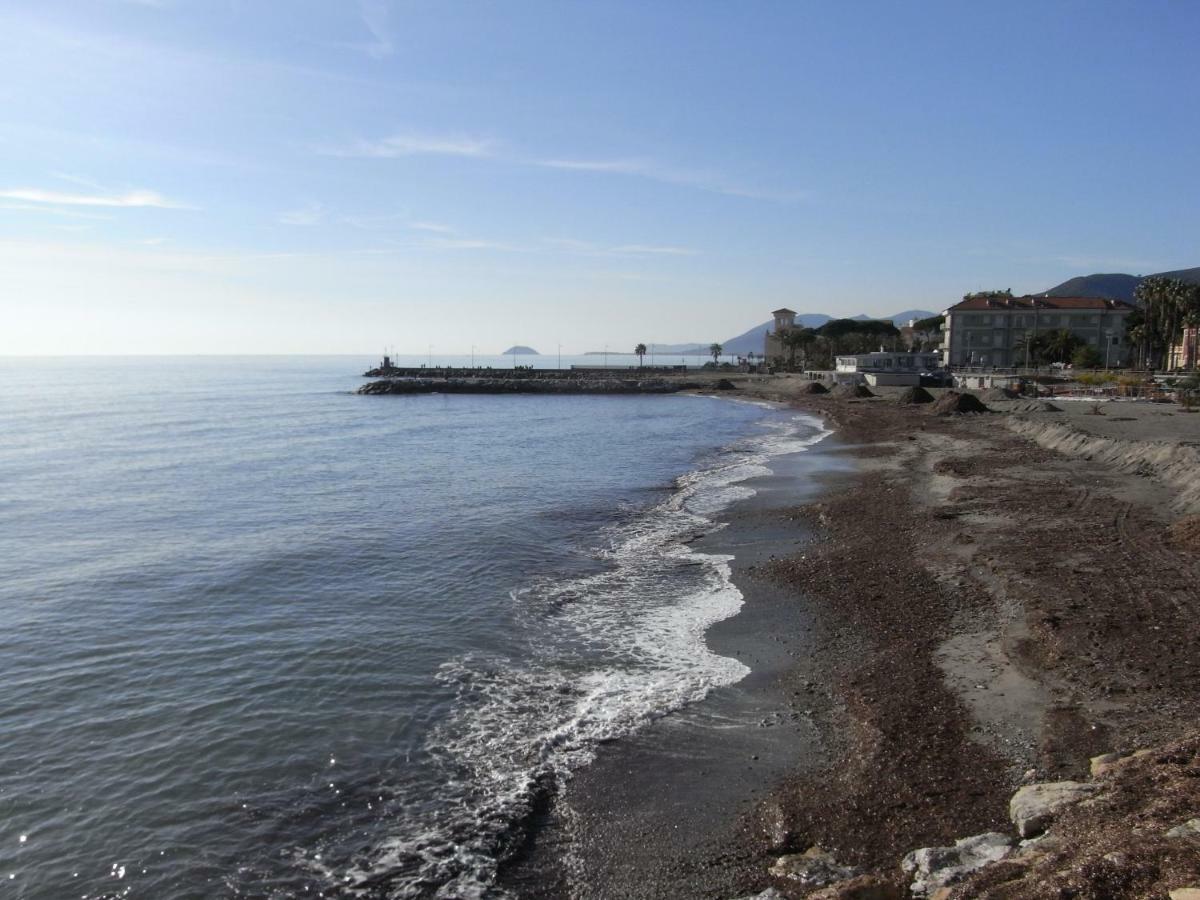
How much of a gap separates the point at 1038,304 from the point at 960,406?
207 feet

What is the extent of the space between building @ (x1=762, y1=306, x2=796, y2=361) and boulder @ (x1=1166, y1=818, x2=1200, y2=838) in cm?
14565

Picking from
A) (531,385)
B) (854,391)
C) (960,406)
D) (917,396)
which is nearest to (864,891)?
(960,406)

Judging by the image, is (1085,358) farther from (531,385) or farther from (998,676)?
(998,676)

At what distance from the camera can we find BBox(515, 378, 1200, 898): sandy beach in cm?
689

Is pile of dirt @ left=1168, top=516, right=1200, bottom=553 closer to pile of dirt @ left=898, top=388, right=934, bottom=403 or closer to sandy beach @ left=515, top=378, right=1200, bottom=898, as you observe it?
sandy beach @ left=515, top=378, right=1200, bottom=898

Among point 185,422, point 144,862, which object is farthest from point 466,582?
point 185,422

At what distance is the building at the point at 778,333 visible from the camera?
150 m

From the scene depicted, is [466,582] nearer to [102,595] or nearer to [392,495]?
[102,595]

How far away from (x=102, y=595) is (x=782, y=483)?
2210cm

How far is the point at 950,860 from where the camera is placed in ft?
21.7

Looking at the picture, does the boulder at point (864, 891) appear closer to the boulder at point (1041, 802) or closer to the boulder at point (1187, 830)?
the boulder at point (1041, 802)

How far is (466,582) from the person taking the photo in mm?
17672

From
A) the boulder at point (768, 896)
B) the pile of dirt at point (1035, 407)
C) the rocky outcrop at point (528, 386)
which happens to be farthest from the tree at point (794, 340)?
the boulder at point (768, 896)

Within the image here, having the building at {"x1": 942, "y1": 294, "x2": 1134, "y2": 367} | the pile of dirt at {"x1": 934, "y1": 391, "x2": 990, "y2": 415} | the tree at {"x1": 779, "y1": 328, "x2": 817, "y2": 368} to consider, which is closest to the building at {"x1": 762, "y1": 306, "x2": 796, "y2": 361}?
the tree at {"x1": 779, "y1": 328, "x2": 817, "y2": 368}
